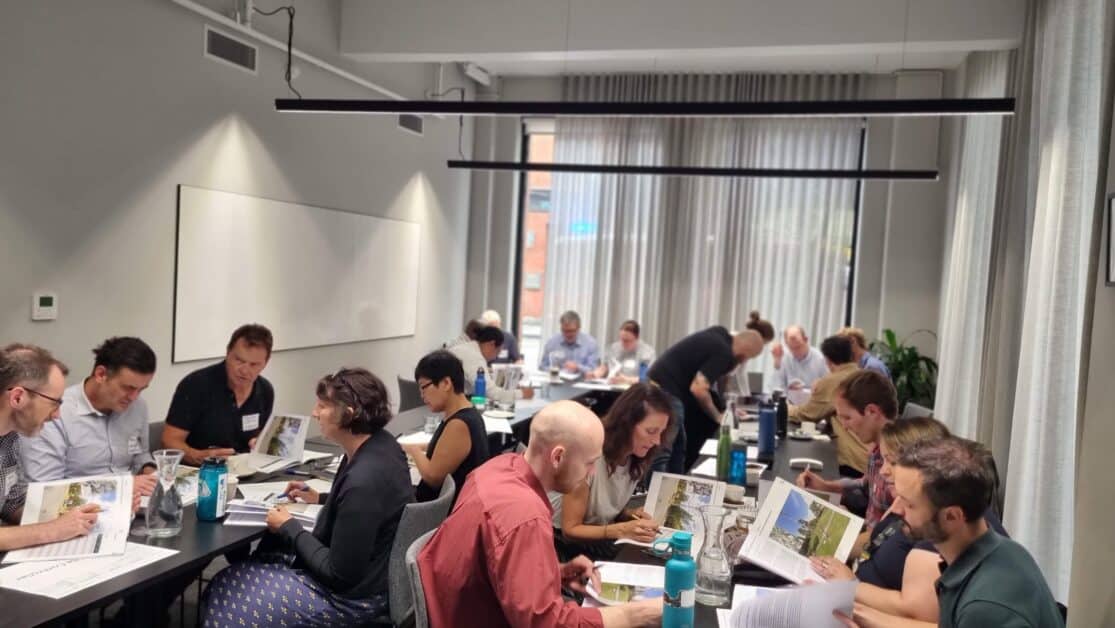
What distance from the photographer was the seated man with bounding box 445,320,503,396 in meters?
5.93

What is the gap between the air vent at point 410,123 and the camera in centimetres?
780

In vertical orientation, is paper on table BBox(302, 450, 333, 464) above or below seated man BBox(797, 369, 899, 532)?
below

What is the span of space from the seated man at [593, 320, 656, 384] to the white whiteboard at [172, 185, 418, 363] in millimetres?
2010

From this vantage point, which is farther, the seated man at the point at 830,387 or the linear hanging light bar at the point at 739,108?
the seated man at the point at 830,387

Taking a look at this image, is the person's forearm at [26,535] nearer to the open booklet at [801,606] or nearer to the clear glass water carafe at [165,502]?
the clear glass water carafe at [165,502]

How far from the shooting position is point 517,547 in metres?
1.91

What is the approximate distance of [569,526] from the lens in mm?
3041

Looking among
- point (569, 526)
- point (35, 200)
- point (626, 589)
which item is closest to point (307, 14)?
point (35, 200)

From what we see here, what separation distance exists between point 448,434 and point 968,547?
2.10 m

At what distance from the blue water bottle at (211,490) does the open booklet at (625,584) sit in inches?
51.9

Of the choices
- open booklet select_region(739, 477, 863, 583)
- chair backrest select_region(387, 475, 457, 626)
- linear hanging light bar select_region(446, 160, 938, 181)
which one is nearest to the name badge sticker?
chair backrest select_region(387, 475, 457, 626)

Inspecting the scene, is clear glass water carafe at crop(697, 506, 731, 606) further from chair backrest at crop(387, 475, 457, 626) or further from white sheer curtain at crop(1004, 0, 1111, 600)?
white sheer curtain at crop(1004, 0, 1111, 600)

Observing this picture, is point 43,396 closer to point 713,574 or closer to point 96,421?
point 96,421

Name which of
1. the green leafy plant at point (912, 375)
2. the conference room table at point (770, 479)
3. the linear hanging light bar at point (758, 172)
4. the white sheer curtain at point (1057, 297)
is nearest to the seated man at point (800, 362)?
the green leafy plant at point (912, 375)
